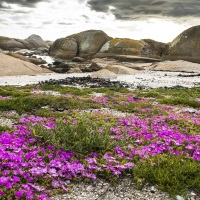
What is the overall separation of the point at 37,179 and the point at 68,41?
7813 cm

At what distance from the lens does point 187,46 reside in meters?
62.6

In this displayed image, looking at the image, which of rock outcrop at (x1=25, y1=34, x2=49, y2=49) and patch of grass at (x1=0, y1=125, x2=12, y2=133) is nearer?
patch of grass at (x1=0, y1=125, x2=12, y2=133)

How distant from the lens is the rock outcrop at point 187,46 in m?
61.8

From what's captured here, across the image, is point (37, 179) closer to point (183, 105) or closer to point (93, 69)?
point (183, 105)

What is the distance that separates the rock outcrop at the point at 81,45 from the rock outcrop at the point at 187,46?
78.6 ft

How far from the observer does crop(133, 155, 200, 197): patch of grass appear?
6.50m

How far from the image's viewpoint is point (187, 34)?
6362cm

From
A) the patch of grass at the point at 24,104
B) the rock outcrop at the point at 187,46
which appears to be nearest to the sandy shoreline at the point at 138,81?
the patch of grass at the point at 24,104

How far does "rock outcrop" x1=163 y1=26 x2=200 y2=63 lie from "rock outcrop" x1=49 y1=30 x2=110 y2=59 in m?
24.0

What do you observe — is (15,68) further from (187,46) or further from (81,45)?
(81,45)

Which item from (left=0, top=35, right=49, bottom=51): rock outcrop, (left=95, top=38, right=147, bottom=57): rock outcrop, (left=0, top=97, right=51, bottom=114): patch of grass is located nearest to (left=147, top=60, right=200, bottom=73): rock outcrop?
(left=95, top=38, right=147, bottom=57): rock outcrop

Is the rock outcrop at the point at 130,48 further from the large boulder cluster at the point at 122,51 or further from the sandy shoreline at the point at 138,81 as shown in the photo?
the sandy shoreline at the point at 138,81

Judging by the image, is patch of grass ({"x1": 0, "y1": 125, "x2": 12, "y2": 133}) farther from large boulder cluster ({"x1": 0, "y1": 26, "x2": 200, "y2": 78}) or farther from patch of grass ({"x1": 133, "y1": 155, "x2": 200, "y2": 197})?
large boulder cluster ({"x1": 0, "y1": 26, "x2": 200, "y2": 78})

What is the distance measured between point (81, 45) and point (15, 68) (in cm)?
4631
